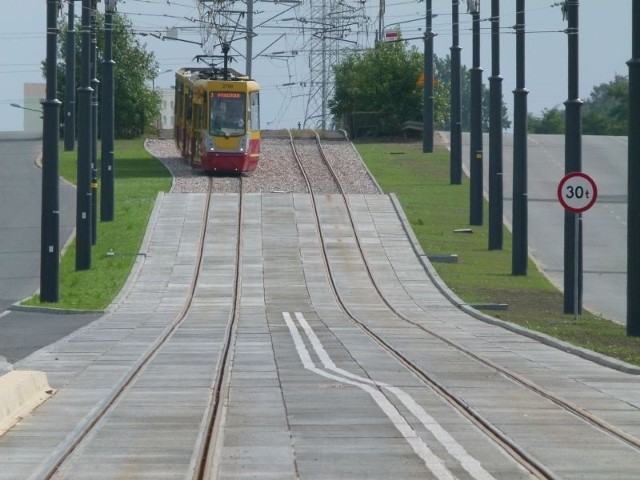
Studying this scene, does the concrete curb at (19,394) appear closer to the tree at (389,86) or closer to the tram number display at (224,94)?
the tram number display at (224,94)

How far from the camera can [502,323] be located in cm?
2477

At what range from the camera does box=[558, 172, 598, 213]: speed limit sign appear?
24.8 m

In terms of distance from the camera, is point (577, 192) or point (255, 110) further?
point (255, 110)

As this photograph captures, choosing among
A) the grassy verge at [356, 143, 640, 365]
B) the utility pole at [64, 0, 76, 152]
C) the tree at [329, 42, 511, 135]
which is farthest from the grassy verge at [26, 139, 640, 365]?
the tree at [329, 42, 511, 135]

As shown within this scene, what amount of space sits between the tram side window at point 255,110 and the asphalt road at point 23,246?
7.24m

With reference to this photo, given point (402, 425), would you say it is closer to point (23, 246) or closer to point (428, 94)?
point (23, 246)

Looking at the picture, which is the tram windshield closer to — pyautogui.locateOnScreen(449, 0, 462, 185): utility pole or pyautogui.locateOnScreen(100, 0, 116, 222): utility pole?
pyautogui.locateOnScreen(100, 0, 116, 222): utility pole

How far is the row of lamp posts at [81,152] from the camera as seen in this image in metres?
29.5

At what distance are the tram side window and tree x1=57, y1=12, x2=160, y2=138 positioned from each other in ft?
85.2

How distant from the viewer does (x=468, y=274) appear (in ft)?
115

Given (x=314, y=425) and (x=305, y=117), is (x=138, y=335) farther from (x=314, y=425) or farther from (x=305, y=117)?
(x=305, y=117)

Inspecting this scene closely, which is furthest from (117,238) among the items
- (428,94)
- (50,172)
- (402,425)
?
(402,425)

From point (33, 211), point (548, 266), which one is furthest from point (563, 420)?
point (33, 211)

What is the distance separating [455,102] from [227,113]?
835 cm
